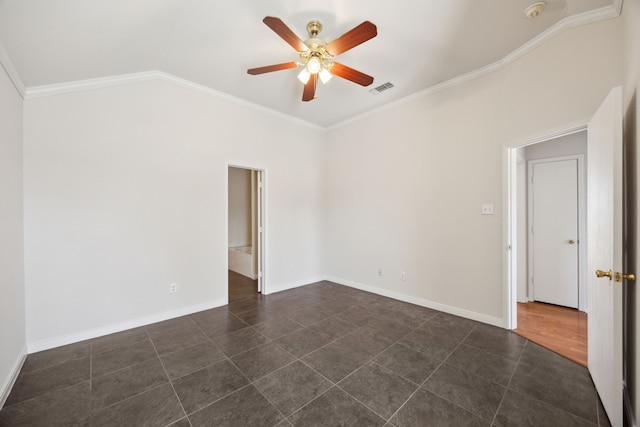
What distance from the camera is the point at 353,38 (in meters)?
1.95

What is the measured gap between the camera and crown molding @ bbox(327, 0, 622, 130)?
2045mm

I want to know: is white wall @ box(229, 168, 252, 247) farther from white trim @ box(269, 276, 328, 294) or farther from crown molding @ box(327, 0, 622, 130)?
crown molding @ box(327, 0, 622, 130)

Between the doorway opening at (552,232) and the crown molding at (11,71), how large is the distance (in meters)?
5.05

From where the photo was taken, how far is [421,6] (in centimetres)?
205

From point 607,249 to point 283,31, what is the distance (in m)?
2.64

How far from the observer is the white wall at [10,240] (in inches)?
75.3

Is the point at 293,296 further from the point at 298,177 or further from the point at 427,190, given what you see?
the point at 427,190

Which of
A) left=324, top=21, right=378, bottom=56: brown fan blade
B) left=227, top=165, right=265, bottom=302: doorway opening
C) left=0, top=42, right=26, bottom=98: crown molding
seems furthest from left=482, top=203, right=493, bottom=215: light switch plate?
left=0, top=42, right=26, bottom=98: crown molding

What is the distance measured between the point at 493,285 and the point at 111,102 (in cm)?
485

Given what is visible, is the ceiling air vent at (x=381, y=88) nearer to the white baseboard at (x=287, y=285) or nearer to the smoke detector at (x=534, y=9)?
the smoke detector at (x=534, y=9)

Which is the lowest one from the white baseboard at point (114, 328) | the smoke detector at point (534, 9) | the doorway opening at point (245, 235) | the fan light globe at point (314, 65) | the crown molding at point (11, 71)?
the white baseboard at point (114, 328)

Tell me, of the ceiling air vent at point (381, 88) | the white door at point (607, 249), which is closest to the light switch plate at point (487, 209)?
the white door at point (607, 249)

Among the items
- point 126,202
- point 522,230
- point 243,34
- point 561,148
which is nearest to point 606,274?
point 522,230

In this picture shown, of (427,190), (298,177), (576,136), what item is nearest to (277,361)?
(427,190)
